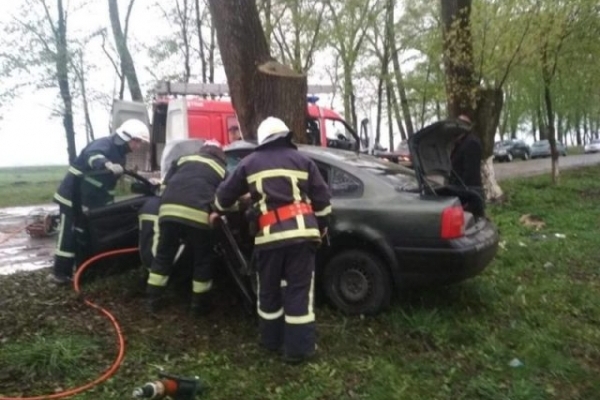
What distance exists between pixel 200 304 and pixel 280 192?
1313 millimetres

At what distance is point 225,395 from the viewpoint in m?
3.80

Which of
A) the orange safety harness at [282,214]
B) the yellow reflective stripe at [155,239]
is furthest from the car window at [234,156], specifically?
the orange safety harness at [282,214]

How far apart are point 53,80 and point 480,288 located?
1696 centimetres

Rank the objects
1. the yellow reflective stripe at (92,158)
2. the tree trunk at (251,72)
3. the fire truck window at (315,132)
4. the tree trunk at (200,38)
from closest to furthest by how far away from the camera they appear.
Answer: the yellow reflective stripe at (92,158) → the tree trunk at (251,72) → the fire truck window at (315,132) → the tree trunk at (200,38)

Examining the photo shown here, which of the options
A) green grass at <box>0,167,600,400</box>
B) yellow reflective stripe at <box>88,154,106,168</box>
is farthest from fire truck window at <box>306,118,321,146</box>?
yellow reflective stripe at <box>88,154,106,168</box>

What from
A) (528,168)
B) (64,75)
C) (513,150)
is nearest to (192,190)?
(64,75)

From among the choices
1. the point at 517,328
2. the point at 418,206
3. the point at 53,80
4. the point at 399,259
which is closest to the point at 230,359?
the point at 399,259

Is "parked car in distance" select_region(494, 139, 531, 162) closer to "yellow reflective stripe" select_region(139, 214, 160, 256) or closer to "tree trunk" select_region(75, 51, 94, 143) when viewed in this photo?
"tree trunk" select_region(75, 51, 94, 143)

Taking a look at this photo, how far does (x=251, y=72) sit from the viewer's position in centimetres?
657

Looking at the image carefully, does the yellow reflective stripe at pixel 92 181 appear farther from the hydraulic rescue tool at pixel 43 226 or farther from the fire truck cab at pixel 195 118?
the fire truck cab at pixel 195 118

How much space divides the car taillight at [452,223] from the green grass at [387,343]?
0.66m

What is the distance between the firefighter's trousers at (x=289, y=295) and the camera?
4273 millimetres

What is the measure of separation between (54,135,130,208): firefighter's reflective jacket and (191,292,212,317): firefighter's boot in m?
1.60

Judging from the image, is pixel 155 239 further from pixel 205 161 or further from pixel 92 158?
pixel 92 158
